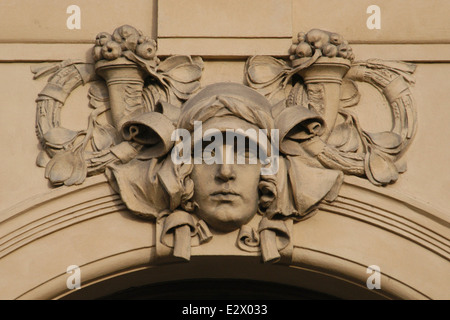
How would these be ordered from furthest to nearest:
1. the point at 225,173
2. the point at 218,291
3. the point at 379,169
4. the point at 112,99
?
the point at 218,291 < the point at 112,99 < the point at 379,169 < the point at 225,173

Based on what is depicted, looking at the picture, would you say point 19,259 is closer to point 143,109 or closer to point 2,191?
point 2,191

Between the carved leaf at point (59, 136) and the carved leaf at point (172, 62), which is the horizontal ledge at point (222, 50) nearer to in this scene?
the carved leaf at point (172, 62)

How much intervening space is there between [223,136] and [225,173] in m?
0.23

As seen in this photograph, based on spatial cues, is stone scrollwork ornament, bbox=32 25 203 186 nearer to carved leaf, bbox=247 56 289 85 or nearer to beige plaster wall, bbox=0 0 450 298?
beige plaster wall, bbox=0 0 450 298

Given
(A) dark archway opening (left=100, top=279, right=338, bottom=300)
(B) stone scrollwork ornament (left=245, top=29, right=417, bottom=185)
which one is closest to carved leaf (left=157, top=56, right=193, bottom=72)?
(B) stone scrollwork ornament (left=245, top=29, right=417, bottom=185)

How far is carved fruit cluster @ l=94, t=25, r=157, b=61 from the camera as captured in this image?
24.7 feet

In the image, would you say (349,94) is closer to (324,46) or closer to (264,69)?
(324,46)

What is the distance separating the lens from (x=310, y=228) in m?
7.47

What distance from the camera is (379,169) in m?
7.51

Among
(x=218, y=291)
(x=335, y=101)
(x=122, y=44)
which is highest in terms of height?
(x=122, y=44)

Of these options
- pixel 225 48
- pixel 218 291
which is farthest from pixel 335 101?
pixel 218 291

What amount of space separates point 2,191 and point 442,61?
9.30 ft

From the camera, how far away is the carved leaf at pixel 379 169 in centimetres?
749

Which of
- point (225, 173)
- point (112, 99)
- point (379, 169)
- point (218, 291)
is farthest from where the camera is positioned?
point (218, 291)
